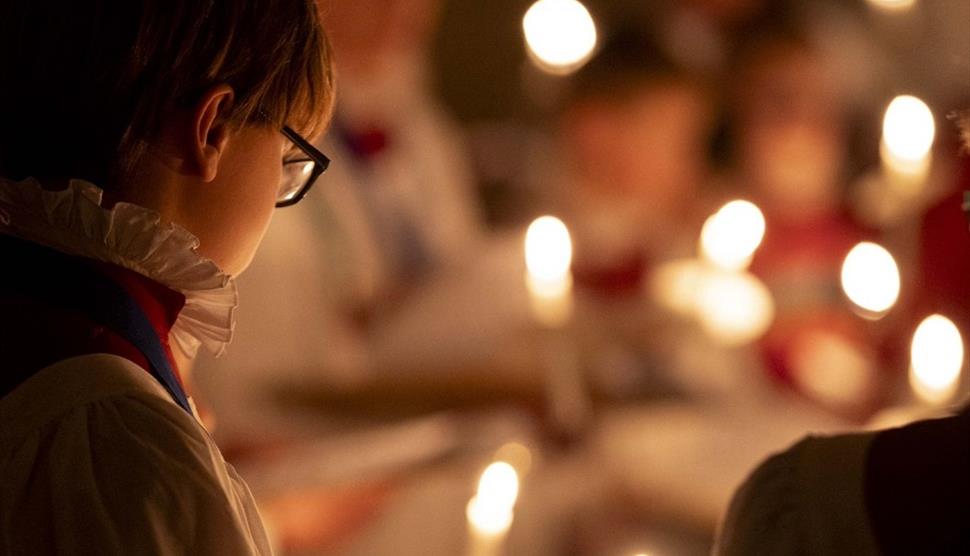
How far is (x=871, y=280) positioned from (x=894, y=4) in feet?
4.02

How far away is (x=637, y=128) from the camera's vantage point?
3117mm

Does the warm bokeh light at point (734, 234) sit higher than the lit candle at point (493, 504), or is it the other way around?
the warm bokeh light at point (734, 234)

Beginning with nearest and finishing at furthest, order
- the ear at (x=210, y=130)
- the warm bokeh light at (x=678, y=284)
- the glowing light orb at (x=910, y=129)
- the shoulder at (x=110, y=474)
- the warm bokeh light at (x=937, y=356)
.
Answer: the shoulder at (x=110, y=474), the ear at (x=210, y=130), the warm bokeh light at (x=937, y=356), the glowing light orb at (x=910, y=129), the warm bokeh light at (x=678, y=284)

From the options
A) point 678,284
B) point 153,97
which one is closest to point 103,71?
point 153,97

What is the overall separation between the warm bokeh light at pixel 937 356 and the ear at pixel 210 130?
4.42ft

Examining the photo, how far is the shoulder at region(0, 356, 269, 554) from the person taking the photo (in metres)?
0.77

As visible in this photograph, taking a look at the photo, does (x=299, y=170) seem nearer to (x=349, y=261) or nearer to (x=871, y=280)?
(x=871, y=280)

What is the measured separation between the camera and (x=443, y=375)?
3090 mm

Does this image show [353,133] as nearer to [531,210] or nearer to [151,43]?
[531,210]

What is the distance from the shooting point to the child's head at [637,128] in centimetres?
315

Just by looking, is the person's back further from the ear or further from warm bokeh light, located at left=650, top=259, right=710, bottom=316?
warm bokeh light, located at left=650, top=259, right=710, bottom=316

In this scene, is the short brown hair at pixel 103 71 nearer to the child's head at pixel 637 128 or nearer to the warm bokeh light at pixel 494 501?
the warm bokeh light at pixel 494 501

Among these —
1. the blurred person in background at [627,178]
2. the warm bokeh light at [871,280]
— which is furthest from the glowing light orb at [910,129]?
the blurred person in background at [627,178]

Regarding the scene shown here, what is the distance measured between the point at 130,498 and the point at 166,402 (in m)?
0.06
